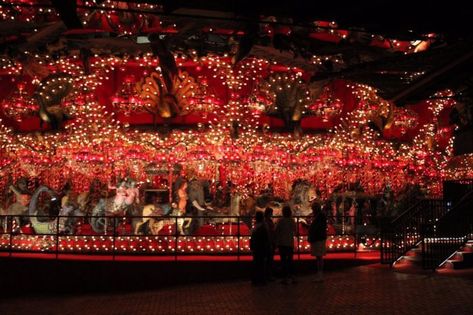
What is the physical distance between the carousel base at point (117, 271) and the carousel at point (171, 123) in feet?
4.49

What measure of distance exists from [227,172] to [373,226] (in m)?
5.62

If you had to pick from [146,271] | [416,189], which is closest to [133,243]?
[146,271]

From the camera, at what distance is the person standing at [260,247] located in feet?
40.8

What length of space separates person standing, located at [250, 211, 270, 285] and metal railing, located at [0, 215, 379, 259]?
7.93 feet

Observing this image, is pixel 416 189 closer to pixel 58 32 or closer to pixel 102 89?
pixel 102 89

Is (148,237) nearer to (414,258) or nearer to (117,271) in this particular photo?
(117,271)

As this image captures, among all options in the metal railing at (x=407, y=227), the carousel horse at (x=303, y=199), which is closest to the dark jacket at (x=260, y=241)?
the metal railing at (x=407, y=227)

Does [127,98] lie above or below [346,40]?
below

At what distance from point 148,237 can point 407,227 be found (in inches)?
263

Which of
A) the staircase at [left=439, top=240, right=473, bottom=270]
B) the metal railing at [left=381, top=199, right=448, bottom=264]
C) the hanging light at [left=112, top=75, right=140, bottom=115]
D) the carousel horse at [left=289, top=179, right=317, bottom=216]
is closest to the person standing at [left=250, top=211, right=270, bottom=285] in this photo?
the metal railing at [left=381, top=199, right=448, bottom=264]

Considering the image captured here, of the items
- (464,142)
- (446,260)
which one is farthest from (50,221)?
(464,142)

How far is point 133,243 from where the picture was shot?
16.7 meters

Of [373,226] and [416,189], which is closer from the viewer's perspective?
[373,226]

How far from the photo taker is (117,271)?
49.2ft
